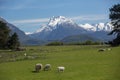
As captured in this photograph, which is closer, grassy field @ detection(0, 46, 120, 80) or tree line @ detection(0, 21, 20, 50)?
grassy field @ detection(0, 46, 120, 80)

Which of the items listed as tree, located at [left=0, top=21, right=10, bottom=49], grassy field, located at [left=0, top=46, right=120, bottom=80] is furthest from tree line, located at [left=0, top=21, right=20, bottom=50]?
grassy field, located at [left=0, top=46, right=120, bottom=80]

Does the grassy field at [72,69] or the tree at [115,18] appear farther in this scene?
the tree at [115,18]

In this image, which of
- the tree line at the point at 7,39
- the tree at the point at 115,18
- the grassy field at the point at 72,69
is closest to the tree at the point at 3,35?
the tree line at the point at 7,39

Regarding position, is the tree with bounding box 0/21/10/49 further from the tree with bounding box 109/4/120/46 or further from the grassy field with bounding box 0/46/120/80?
the grassy field with bounding box 0/46/120/80

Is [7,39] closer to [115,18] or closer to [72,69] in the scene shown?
[115,18]

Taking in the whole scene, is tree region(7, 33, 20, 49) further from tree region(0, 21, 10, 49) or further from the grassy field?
the grassy field

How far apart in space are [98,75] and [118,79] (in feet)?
13.1

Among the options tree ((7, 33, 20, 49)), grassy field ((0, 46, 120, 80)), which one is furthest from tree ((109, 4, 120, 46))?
grassy field ((0, 46, 120, 80))

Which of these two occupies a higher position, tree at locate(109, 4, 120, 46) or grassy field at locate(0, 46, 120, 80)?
tree at locate(109, 4, 120, 46)

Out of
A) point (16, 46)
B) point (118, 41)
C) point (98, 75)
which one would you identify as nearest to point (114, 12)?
point (118, 41)

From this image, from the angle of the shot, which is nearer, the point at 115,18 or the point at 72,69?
the point at 72,69

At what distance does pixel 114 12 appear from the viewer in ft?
378

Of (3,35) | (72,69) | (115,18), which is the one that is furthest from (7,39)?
(72,69)

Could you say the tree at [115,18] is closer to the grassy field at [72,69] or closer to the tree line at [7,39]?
the tree line at [7,39]
